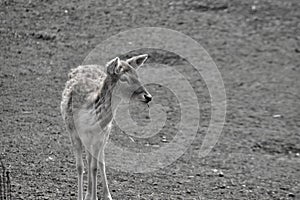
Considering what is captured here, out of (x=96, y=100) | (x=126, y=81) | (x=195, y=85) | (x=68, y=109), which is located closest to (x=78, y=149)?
(x=68, y=109)

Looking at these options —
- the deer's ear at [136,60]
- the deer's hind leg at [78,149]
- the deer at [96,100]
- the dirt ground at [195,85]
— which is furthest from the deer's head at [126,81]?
the dirt ground at [195,85]

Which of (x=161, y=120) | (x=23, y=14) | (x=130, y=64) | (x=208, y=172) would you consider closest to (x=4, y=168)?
(x=130, y=64)

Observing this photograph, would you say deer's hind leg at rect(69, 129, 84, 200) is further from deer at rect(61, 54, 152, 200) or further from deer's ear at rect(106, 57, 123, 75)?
deer's ear at rect(106, 57, 123, 75)

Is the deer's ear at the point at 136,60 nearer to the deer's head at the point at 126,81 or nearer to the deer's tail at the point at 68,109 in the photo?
the deer's head at the point at 126,81

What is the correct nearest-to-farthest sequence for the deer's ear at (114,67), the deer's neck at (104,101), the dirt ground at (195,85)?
the deer's ear at (114,67), the deer's neck at (104,101), the dirt ground at (195,85)

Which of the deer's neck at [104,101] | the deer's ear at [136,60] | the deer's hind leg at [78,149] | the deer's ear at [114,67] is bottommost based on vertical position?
the deer's hind leg at [78,149]

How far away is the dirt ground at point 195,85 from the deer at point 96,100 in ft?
2.71

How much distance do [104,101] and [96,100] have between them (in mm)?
96

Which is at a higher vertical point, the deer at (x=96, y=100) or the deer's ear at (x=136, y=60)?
the deer's ear at (x=136, y=60)

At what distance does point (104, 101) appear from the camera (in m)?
7.11

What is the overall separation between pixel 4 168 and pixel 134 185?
163 cm

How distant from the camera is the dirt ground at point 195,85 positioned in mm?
8586

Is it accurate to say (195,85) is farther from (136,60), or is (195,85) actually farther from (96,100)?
(96,100)

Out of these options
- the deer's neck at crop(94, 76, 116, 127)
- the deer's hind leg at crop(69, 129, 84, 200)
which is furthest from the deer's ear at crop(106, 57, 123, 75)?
the deer's hind leg at crop(69, 129, 84, 200)
